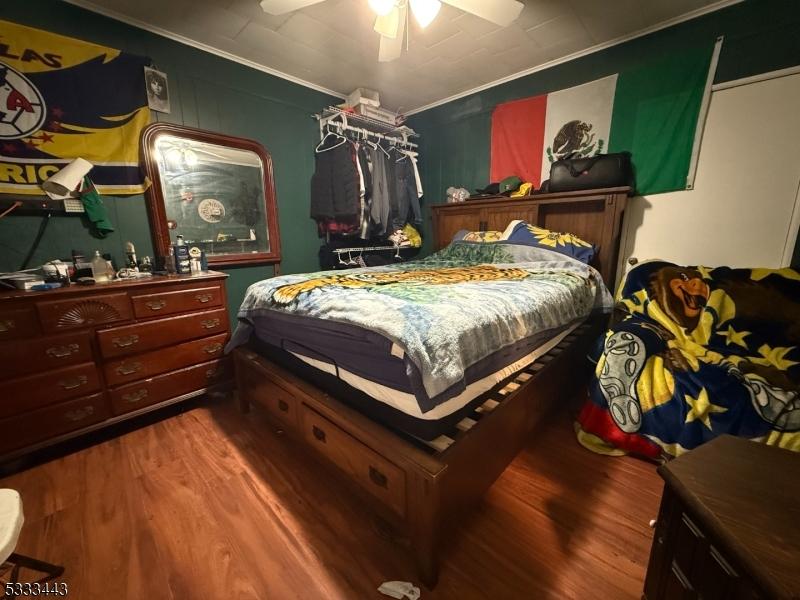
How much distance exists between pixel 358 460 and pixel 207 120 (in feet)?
9.15

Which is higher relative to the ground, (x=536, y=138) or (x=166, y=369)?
(x=536, y=138)

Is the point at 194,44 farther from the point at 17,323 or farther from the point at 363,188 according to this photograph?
the point at 17,323

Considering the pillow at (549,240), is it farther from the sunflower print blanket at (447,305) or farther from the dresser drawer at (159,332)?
the dresser drawer at (159,332)

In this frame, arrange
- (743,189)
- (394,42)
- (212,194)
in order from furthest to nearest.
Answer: (212,194) < (743,189) < (394,42)

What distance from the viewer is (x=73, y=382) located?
165 cm

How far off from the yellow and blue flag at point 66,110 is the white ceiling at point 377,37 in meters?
0.33

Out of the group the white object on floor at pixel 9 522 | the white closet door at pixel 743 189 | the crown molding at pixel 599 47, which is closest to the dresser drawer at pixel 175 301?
the white object on floor at pixel 9 522

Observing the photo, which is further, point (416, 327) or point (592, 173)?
point (592, 173)

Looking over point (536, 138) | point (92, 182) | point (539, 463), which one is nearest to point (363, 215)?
point (536, 138)

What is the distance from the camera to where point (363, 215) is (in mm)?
3256

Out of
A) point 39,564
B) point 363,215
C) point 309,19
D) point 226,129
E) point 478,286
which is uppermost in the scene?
point 309,19

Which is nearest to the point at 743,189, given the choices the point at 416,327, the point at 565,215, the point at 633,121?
the point at 633,121

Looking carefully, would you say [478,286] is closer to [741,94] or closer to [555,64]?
[741,94]

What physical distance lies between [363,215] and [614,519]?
2.93 m
